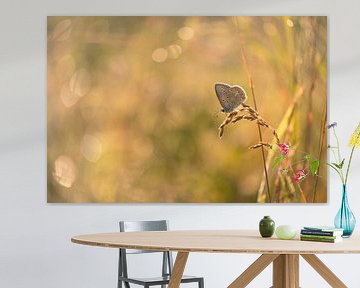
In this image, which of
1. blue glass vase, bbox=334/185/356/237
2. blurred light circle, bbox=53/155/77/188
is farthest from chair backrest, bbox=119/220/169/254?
blue glass vase, bbox=334/185/356/237

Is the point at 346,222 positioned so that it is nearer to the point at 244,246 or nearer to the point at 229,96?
the point at 244,246

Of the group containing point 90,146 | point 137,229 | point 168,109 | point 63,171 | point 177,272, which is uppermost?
point 168,109

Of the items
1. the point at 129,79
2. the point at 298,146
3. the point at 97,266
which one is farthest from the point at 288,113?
the point at 97,266

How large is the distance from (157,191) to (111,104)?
73cm

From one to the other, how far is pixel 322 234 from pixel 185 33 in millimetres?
2532

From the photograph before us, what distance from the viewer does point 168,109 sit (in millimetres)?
6152

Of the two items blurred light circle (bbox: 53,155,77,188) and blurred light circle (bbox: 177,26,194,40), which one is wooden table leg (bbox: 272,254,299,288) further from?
blurred light circle (bbox: 177,26,194,40)

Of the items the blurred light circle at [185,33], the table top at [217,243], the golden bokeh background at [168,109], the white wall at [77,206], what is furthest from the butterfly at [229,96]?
the table top at [217,243]

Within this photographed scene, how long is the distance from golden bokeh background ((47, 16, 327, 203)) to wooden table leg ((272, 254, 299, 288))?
72.7 inches

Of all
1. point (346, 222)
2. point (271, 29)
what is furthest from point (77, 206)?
point (346, 222)

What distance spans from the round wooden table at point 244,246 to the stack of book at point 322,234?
0.04 m

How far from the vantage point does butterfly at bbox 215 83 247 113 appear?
616 cm

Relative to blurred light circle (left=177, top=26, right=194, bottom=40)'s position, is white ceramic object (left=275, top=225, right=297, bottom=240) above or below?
below

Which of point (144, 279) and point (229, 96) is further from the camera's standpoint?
point (229, 96)
